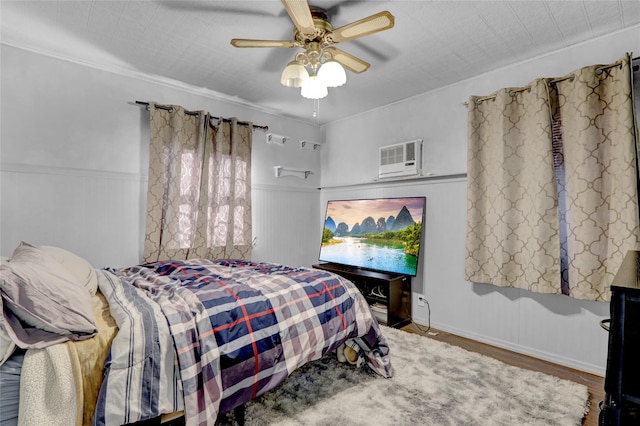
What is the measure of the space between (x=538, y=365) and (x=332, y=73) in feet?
8.88

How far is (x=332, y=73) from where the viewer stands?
211 centimetres

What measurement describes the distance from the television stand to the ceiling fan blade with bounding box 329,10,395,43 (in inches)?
88.9

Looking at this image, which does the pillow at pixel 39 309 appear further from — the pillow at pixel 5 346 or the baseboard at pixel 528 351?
the baseboard at pixel 528 351

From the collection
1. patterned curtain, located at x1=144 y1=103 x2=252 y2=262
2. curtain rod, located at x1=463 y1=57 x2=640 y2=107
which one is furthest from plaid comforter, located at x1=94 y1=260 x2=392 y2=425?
curtain rod, located at x1=463 y1=57 x2=640 y2=107

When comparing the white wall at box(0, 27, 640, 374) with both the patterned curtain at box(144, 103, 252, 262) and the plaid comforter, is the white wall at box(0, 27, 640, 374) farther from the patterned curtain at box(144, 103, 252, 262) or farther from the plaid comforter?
the plaid comforter

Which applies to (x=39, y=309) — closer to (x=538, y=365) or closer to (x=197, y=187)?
(x=197, y=187)

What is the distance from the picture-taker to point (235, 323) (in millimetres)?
1639

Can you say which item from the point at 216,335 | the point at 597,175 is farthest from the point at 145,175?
the point at 597,175

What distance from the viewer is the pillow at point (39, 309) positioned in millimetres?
1197

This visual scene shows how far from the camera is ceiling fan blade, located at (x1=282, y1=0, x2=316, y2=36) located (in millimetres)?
1669

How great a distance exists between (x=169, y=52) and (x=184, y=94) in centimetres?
78

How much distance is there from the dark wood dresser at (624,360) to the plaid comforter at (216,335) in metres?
1.36

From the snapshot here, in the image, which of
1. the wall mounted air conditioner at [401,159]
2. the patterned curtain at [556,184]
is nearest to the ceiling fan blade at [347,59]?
the patterned curtain at [556,184]

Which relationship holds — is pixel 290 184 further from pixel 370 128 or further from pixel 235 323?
pixel 235 323
